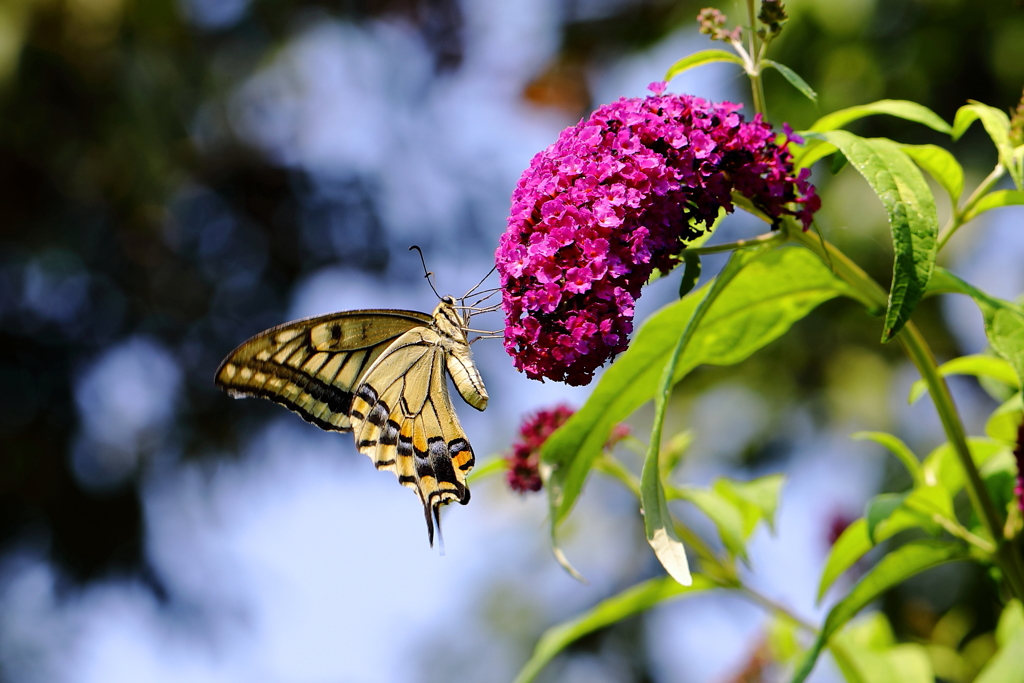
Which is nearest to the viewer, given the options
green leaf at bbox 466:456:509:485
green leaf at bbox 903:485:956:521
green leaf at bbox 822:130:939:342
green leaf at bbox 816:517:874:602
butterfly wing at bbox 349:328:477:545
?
green leaf at bbox 822:130:939:342

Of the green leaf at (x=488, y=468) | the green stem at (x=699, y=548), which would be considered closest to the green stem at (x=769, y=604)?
the green stem at (x=699, y=548)

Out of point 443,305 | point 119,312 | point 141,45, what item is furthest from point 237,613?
point 443,305

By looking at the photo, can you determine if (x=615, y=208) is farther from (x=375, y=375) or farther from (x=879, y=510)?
(x=375, y=375)

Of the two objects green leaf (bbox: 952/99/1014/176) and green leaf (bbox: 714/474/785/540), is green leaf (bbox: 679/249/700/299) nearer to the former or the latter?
green leaf (bbox: 952/99/1014/176)

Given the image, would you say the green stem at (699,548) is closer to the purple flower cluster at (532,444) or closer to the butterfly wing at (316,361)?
the purple flower cluster at (532,444)

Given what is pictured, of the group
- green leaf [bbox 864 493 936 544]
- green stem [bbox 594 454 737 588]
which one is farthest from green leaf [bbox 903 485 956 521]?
green stem [bbox 594 454 737 588]

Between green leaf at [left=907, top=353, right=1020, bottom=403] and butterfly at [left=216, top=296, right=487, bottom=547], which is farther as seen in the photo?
butterfly at [left=216, top=296, right=487, bottom=547]

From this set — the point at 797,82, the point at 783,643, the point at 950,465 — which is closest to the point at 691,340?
the point at 797,82
